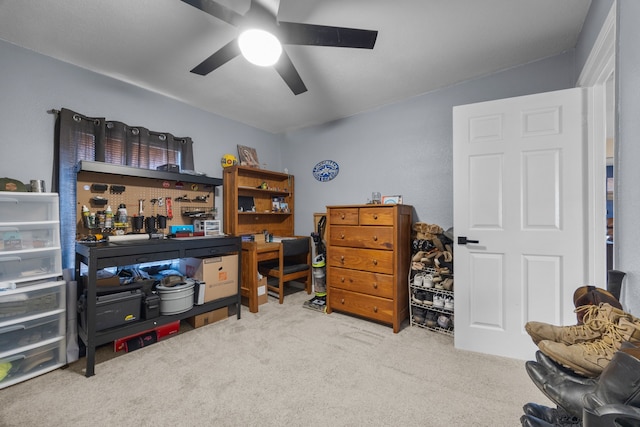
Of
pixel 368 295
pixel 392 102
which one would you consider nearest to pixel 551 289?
pixel 368 295

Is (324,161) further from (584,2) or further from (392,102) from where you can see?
(584,2)

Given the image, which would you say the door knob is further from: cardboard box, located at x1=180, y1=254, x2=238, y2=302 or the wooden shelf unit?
the wooden shelf unit

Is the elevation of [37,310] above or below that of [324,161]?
below

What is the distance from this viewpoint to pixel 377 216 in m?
2.63

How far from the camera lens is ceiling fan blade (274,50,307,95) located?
70.2 inches

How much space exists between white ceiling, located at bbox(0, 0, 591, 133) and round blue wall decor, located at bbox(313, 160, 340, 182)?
1.00m

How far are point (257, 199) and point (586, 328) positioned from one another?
3.65m

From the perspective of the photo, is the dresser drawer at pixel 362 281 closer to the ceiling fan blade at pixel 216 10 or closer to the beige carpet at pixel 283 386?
the beige carpet at pixel 283 386

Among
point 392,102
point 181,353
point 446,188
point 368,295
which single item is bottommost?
point 181,353

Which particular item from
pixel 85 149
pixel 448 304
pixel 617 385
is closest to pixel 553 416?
pixel 617 385

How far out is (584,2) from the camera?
5.49 feet

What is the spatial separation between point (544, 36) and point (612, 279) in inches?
78.1

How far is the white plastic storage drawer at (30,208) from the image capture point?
1.92m

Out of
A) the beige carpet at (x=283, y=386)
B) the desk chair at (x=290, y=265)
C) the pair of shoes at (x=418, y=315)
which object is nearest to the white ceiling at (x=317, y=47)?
the desk chair at (x=290, y=265)
